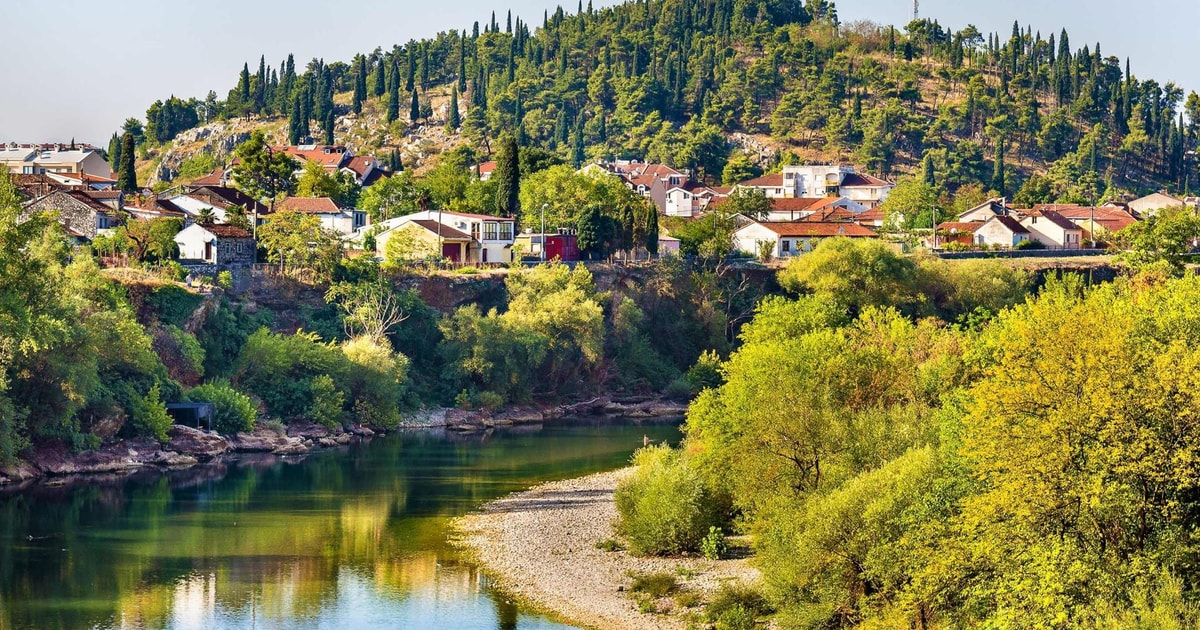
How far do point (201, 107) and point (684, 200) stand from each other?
69230 mm

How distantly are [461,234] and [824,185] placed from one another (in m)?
52.8

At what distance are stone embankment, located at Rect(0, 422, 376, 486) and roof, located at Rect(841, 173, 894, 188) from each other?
7617 cm

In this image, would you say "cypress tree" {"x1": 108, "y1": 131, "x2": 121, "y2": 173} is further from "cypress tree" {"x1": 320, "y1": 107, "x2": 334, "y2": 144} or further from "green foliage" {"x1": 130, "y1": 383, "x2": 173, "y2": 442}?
"green foliage" {"x1": 130, "y1": 383, "x2": 173, "y2": 442}

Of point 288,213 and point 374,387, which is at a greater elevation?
point 288,213

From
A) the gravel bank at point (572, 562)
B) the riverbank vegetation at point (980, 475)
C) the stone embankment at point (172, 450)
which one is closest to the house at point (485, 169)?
the stone embankment at point (172, 450)

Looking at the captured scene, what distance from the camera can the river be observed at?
3684 centimetres

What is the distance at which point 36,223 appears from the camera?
52719 millimetres

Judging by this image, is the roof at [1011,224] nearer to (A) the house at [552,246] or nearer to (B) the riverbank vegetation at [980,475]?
(A) the house at [552,246]

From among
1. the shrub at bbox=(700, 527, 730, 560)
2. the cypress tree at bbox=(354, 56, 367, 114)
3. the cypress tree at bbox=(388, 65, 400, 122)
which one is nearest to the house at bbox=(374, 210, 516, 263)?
the shrub at bbox=(700, 527, 730, 560)

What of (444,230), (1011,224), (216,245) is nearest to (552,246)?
(444,230)

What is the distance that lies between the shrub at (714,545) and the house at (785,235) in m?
58.8

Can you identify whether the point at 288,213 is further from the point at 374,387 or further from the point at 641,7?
the point at 641,7

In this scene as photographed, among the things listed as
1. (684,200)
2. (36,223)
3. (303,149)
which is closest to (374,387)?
(36,223)

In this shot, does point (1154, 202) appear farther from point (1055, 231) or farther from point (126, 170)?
point (126, 170)
